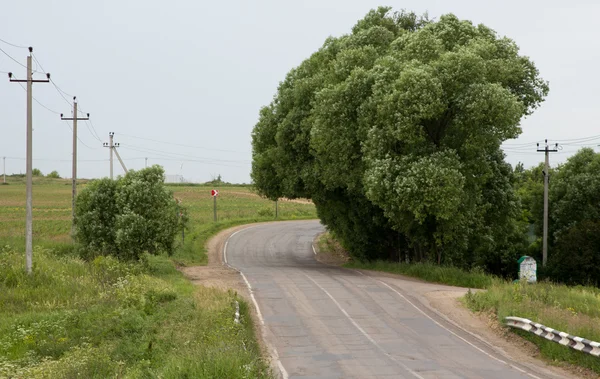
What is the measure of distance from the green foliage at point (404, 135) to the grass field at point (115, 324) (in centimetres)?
1036

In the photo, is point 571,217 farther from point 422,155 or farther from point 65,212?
point 65,212

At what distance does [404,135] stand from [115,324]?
1719 centimetres

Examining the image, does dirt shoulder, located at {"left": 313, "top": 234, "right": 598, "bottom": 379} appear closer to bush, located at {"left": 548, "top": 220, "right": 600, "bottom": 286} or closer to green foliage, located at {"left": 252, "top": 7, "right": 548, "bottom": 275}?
green foliage, located at {"left": 252, "top": 7, "right": 548, "bottom": 275}

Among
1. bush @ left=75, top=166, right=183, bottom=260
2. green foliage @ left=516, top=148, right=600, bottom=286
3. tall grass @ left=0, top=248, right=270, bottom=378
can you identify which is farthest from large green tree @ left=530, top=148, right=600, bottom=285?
tall grass @ left=0, top=248, right=270, bottom=378

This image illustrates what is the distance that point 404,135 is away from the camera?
33281 millimetres

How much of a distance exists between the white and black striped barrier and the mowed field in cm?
2072

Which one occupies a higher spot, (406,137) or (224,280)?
(406,137)

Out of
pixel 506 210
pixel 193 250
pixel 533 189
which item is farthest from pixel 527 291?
pixel 533 189

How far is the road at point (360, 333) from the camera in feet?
54.5

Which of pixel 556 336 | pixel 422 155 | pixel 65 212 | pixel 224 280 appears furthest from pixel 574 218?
pixel 65 212

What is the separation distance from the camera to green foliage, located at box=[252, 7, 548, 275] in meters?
32.4

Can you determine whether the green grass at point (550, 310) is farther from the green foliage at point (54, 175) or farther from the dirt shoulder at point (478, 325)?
the green foliage at point (54, 175)

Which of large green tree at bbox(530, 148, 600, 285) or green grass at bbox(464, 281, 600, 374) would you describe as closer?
green grass at bbox(464, 281, 600, 374)

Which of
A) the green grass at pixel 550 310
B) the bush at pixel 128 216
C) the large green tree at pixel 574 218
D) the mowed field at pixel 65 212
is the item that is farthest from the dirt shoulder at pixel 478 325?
the large green tree at pixel 574 218
